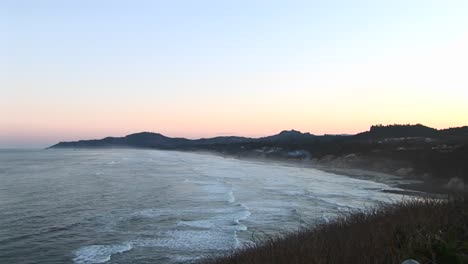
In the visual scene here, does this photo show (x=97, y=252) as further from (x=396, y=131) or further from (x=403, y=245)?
(x=396, y=131)

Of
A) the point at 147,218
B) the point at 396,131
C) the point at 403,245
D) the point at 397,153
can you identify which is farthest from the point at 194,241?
the point at 396,131

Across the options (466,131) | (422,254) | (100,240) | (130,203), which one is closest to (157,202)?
(130,203)

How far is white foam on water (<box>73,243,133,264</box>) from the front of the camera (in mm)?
18500

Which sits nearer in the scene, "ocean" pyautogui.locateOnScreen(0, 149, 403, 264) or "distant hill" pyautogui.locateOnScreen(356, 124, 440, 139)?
"ocean" pyautogui.locateOnScreen(0, 149, 403, 264)

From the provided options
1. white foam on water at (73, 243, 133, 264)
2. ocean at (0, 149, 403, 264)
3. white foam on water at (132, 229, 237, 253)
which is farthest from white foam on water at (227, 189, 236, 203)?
white foam on water at (73, 243, 133, 264)

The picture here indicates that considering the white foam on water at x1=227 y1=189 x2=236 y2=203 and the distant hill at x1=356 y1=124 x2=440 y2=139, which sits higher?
the distant hill at x1=356 y1=124 x2=440 y2=139

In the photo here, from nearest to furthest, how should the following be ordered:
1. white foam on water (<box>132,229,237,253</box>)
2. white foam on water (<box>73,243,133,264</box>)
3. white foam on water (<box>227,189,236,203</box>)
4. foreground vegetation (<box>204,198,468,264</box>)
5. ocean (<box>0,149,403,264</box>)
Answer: foreground vegetation (<box>204,198,468,264</box>) → white foam on water (<box>73,243,133,264</box>) → ocean (<box>0,149,403,264</box>) → white foam on water (<box>132,229,237,253</box>) → white foam on water (<box>227,189,236,203</box>)

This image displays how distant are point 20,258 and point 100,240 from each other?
12.5ft

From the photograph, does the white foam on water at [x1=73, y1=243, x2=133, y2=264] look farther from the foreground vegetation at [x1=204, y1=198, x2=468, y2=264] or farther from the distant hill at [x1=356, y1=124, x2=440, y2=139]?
the distant hill at [x1=356, y1=124, x2=440, y2=139]

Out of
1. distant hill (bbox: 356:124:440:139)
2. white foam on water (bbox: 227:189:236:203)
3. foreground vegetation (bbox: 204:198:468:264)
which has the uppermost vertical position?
distant hill (bbox: 356:124:440:139)

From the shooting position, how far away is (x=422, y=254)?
7.35 m

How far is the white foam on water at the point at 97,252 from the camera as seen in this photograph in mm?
18500

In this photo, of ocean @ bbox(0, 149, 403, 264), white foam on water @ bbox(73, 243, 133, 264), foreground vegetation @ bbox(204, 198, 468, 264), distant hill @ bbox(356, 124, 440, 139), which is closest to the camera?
foreground vegetation @ bbox(204, 198, 468, 264)

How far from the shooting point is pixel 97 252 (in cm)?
1969
